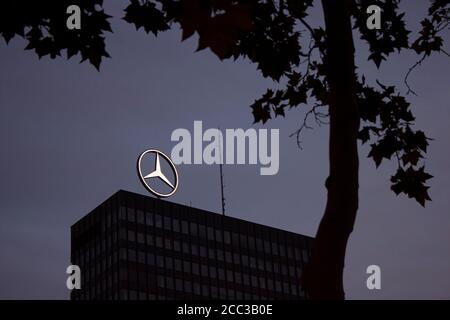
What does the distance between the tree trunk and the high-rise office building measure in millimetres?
134429

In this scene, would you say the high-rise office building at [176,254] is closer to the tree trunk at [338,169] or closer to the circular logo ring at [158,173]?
the circular logo ring at [158,173]

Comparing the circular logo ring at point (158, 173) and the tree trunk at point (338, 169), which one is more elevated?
the circular logo ring at point (158, 173)

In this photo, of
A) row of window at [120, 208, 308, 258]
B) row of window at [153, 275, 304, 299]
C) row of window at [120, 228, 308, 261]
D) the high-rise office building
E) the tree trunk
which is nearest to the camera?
the tree trunk

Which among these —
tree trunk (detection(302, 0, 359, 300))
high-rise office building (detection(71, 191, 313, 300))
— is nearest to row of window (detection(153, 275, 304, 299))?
high-rise office building (detection(71, 191, 313, 300))

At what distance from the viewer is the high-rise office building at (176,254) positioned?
144 meters

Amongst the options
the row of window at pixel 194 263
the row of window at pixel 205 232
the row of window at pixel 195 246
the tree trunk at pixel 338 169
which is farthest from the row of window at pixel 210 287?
the tree trunk at pixel 338 169

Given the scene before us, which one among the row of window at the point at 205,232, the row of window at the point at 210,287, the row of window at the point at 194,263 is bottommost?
the row of window at the point at 210,287

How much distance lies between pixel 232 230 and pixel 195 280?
44.9 feet

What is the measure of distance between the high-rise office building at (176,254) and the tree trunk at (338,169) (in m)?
134

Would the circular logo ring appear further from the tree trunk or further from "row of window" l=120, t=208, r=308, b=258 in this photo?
the tree trunk

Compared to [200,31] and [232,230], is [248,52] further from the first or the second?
[232,230]

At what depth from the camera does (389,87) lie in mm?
7500

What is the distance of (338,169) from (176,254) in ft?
482

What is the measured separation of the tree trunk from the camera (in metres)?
5.28
